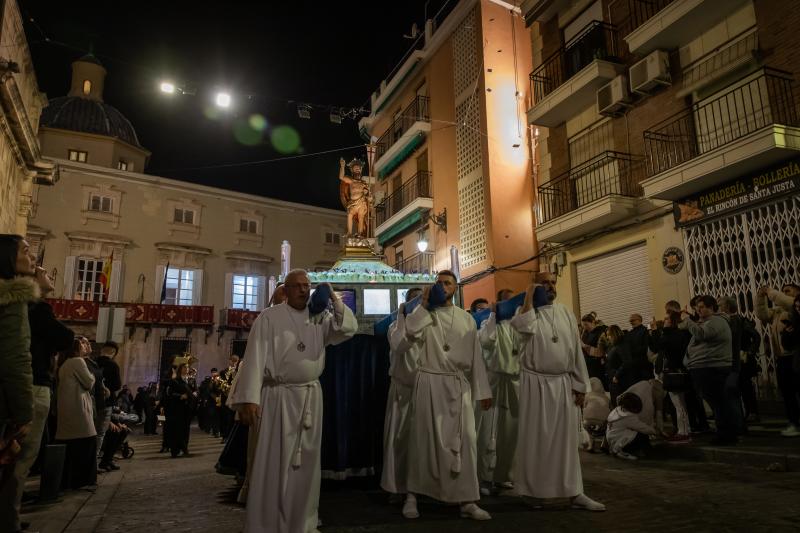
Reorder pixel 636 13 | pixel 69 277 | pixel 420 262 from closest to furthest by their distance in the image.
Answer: pixel 636 13 → pixel 420 262 → pixel 69 277

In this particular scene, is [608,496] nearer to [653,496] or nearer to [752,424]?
[653,496]

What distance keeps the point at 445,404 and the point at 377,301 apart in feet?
20.1

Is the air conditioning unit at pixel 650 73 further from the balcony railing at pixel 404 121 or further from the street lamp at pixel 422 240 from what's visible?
the balcony railing at pixel 404 121

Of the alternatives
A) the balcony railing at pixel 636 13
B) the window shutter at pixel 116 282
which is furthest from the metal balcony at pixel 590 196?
the window shutter at pixel 116 282

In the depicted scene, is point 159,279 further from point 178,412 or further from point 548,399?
point 548,399

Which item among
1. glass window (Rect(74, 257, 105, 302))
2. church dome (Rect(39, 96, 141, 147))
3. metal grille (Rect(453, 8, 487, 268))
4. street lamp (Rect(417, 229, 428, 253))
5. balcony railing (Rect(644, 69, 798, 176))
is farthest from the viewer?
church dome (Rect(39, 96, 141, 147))

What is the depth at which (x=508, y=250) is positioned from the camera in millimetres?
16188

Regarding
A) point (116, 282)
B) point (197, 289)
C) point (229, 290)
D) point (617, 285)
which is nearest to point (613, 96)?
point (617, 285)

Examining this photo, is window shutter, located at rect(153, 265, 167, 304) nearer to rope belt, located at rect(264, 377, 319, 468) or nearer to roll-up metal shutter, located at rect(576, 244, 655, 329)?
roll-up metal shutter, located at rect(576, 244, 655, 329)

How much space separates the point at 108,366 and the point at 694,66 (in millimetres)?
11813

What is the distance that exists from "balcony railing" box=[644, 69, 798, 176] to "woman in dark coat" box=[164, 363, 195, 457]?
990 centimetres

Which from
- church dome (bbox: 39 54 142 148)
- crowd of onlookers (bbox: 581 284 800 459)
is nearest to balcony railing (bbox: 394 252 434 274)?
crowd of onlookers (bbox: 581 284 800 459)

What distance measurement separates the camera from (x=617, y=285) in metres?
13.2

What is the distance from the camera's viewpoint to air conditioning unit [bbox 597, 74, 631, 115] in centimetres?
1295
